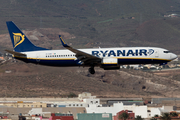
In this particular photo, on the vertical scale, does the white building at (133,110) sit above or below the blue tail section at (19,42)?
below

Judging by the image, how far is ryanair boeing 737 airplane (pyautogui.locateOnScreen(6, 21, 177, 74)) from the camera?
2896 inches

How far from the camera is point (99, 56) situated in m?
74.5

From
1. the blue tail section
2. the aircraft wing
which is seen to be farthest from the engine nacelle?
Answer: the blue tail section

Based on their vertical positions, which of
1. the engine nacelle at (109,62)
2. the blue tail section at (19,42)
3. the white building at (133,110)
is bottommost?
the white building at (133,110)

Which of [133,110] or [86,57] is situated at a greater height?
[86,57]

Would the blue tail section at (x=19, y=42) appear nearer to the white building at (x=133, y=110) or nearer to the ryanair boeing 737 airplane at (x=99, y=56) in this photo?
the ryanair boeing 737 airplane at (x=99, y=56)

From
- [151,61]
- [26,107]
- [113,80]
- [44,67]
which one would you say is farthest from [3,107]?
[113,80]

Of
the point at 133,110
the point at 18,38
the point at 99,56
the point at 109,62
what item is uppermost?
the point at 18,38

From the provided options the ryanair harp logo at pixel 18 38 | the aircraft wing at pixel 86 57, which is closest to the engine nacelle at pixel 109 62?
the aircraft wing at pixel 86 57

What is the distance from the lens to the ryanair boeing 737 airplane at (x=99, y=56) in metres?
73.6

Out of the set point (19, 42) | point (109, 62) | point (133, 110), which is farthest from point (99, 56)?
point (133, 110)

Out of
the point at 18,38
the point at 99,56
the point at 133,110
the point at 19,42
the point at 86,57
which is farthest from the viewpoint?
the point at 133,110

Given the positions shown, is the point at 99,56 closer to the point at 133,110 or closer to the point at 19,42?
the point at 19,42

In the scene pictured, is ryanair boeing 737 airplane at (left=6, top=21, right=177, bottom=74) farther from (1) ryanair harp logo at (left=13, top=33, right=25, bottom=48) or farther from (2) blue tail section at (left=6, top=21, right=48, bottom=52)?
(1) ryanair harp logo at (left=13, top=33, right=25, bottom=48)
